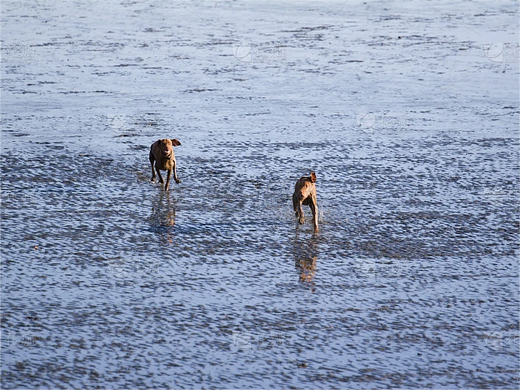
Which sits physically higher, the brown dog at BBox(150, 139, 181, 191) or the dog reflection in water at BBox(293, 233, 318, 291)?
the brown dog at BBox(150, 139, 181, 191)

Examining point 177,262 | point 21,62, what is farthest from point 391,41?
point 177,262

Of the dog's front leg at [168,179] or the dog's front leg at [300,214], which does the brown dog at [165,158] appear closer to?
the dog's front leg at [168,179]

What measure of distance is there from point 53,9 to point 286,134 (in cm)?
1853

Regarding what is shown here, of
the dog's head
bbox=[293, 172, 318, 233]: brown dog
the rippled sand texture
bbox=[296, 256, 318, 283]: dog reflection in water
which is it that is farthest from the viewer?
the dog's head

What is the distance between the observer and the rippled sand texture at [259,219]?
848 centimetres

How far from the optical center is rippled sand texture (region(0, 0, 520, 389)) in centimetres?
848

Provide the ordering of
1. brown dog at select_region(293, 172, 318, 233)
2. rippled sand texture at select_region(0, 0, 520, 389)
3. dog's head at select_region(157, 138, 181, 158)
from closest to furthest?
rippled sand texture at select_region(0, 0, 520, 389) → brown dog at select_region(293, 172, 318, 233) → dog's head at select_region(157, 138, 181, 158)

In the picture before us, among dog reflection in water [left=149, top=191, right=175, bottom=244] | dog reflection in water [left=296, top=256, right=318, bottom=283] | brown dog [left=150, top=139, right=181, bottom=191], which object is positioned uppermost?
brown dog [left=150, top=139, right=181, bottom=191]

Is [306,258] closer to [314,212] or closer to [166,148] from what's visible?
[314,212]

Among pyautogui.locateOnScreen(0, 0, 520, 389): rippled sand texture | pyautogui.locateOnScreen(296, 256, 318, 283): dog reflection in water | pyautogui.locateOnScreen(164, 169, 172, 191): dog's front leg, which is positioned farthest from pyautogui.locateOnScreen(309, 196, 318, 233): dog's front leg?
pyautogui.locateOnScreen(164, 169, 172, 191): dog's front leg

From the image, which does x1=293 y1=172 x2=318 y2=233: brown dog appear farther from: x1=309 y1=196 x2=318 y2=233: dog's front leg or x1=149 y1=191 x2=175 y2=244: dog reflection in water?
x1=149 y1=191 x2=175 y2=244: dog reflection in water

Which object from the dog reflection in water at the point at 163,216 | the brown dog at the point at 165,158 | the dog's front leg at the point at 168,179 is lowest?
the dog reflection in water at the point at 163,216

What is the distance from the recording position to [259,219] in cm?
1228

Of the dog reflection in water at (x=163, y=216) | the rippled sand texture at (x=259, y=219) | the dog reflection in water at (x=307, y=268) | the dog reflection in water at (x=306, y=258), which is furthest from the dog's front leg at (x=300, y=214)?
the dog reflection in water at (x=163, y=216)
